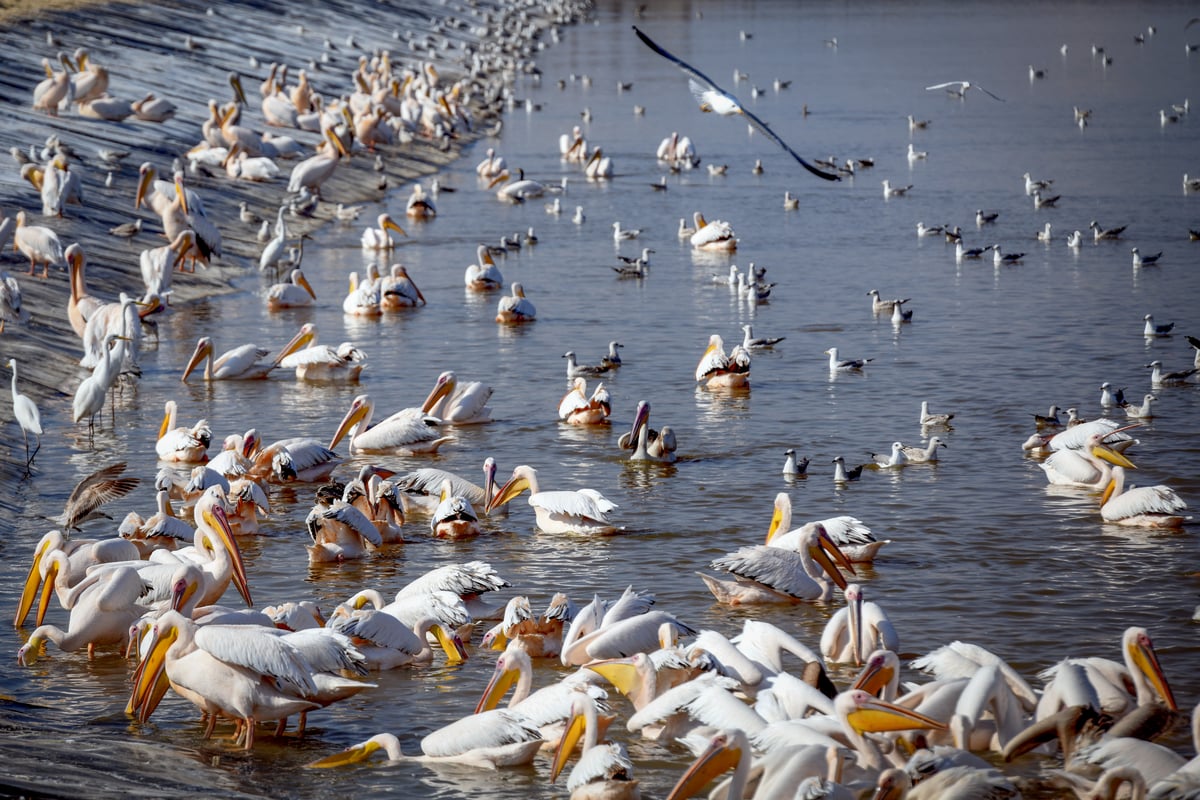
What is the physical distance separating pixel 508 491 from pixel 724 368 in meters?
3.81

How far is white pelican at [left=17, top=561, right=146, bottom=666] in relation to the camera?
839cm

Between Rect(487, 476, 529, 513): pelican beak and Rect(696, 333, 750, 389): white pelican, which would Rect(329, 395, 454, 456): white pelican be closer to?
Rect(487, 476, 529, 513): pelican beak

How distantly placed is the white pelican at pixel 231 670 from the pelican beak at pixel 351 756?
1.07 feet

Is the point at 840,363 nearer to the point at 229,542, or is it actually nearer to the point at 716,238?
the point at 716,238

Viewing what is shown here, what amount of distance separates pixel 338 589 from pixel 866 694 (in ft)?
13.5

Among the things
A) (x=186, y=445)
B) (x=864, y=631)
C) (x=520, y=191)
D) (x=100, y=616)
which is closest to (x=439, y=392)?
(x=186, y=445)

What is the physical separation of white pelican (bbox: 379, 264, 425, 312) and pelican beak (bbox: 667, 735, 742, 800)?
1228 cm

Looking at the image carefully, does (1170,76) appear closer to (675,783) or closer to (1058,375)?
(1058,375)

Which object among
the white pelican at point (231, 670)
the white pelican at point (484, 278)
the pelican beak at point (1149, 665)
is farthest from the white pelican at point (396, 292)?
the pelican beak at point (1149, 665)

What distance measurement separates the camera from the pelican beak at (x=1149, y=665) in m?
7.17

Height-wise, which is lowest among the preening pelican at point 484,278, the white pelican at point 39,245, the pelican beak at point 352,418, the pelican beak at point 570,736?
the pelican beak at point 570,736

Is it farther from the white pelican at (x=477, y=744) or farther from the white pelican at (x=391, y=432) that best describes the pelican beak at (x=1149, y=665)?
the white pelican at (x=391, y=432)

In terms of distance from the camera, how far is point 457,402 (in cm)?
1340

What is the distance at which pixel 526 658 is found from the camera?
752cm
